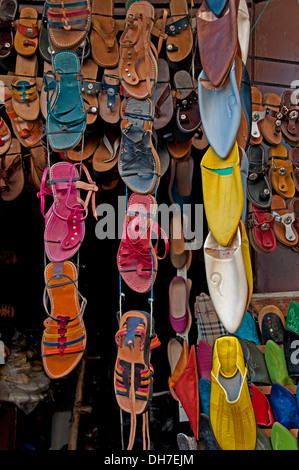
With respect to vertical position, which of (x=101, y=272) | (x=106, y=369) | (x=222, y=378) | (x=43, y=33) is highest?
(x=43, y=33)

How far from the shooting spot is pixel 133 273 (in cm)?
215

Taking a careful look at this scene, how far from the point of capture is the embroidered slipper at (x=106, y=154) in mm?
2559

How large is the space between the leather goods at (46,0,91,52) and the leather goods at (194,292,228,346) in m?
1.59

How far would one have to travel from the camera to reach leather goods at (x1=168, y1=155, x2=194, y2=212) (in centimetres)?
286

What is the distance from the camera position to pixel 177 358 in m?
2.84

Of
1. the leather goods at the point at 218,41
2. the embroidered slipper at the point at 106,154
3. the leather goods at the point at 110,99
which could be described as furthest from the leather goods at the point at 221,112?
the embroidered slipper at the point at 106,154

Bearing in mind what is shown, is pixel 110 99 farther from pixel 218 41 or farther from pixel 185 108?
pixel 218 41

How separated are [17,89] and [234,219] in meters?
1.53

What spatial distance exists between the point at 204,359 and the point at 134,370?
2.03 ft

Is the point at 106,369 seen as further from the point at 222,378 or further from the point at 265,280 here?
the point at 222,378

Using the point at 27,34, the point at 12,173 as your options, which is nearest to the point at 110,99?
the point at 27,34

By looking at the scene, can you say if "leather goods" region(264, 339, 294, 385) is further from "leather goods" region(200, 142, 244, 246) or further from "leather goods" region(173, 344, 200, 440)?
"leather goods" region(200, 142, 244, 246)

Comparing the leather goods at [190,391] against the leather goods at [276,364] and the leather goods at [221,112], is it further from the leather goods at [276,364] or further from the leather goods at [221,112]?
the leather goods at [221,112]

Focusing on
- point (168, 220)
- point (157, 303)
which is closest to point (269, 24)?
point (168, 220)
